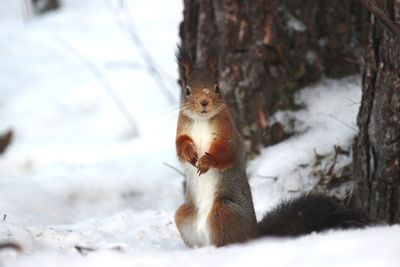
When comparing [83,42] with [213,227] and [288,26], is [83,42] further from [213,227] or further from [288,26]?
[213,227]

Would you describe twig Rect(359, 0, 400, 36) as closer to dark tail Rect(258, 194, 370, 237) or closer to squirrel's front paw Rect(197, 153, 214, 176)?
dark tail Rect(258, 194, 370, 237)

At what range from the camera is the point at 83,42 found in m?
7.40

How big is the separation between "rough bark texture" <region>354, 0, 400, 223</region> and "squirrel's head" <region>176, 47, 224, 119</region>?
66 centimetres

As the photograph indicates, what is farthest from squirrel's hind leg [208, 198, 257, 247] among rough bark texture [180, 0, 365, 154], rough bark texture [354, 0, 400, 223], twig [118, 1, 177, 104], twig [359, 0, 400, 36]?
twig [118, 1, 177, 104]

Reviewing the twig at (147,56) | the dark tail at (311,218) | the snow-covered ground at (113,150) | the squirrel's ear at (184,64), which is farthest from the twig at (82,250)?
the twig at (147,56)

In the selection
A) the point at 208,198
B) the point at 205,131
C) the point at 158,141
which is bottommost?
the point at 158,141

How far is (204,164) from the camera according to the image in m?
2.87

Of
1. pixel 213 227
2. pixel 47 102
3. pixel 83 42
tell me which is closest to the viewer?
pixel 213 227

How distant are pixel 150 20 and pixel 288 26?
3880mm

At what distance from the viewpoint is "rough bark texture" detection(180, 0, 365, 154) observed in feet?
13.6

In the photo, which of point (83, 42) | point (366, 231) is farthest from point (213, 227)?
point (83, 42)

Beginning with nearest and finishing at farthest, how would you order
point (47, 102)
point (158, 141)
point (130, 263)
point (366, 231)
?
point (130, 263), point (366, 231), point (158, 141), point (47, 102)

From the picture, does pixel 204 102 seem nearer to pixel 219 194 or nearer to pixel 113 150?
pixel 219 194

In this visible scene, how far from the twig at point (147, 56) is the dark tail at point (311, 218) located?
2.79 metres
